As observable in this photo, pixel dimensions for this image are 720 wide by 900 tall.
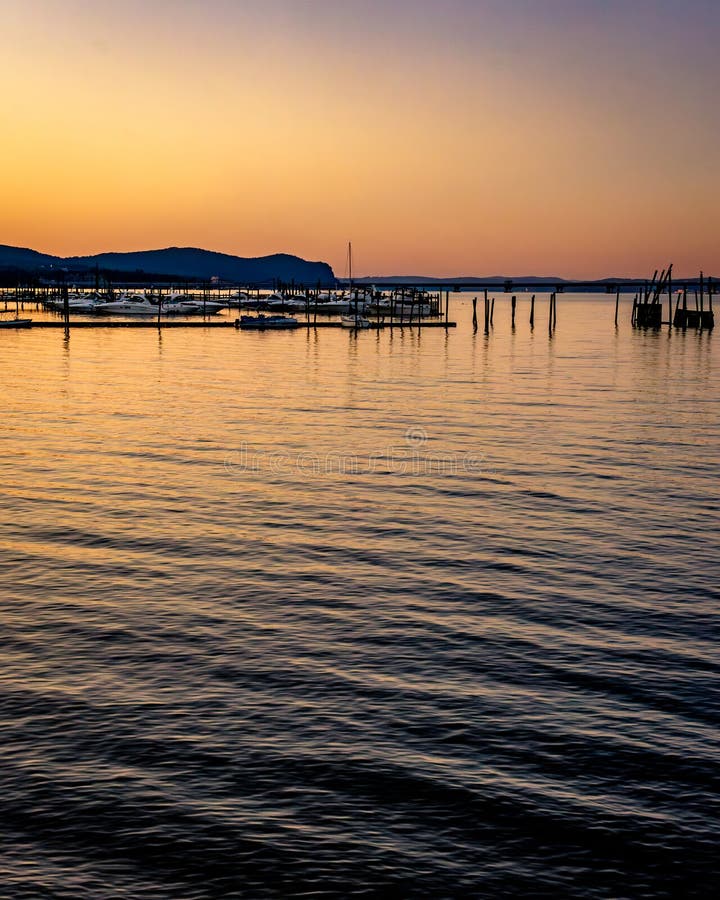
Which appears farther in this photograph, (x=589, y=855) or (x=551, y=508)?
(x=551, y=508)

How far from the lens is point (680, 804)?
34.1 feet

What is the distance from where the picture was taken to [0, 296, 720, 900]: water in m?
9.46

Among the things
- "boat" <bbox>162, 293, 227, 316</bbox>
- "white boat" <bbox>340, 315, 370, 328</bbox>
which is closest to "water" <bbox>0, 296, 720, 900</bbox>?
"white boat" <bbox>340, 315, 370, 328</bbox>

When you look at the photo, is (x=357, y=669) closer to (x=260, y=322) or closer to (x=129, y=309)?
(x=260, y=322)

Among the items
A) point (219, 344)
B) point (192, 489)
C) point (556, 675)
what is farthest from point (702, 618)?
point (219, 344)

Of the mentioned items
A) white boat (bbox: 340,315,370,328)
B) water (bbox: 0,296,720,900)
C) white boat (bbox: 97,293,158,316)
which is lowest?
water (bbox: 0,296,720,900)

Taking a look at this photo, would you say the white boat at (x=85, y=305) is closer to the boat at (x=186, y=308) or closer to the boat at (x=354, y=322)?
the boat at (x=186, y=308)

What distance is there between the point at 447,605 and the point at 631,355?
68384 millimetres

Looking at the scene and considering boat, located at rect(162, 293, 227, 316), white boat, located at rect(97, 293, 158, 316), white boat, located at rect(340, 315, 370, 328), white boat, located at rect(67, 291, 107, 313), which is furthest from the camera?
boat, located at rect(162, 293, 227, 316)

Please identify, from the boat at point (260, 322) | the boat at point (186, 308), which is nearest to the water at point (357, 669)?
the boat at point (260, 322)

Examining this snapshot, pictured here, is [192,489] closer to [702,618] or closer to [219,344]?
[702,618]

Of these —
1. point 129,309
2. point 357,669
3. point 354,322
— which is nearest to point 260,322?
point 354,322

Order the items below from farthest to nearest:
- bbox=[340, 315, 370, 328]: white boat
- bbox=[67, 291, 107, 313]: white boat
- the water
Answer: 1. bbox=[67, 291, 107, 313]: white boat
2. bbox=[340, 315, 370, 328]: white boat
3. the water

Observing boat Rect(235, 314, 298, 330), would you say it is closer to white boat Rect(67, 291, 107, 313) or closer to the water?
white boat Rect(67, 291, 107, 313)
